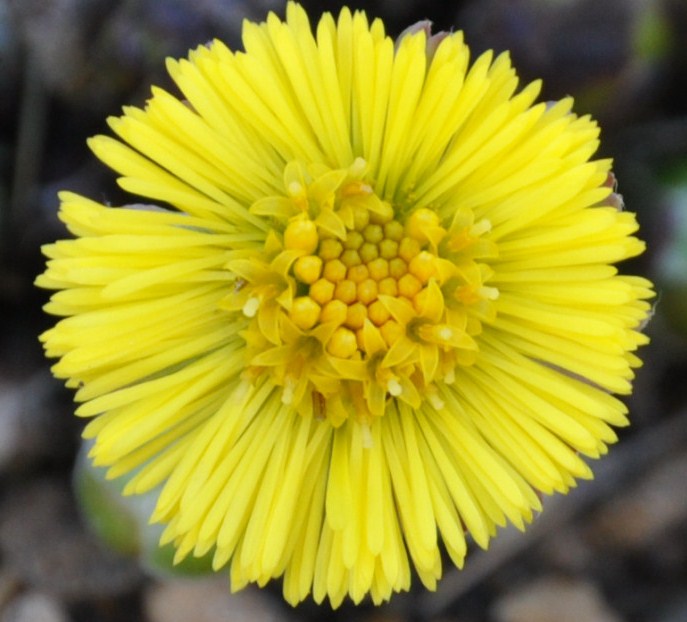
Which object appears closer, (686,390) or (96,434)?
(96,434)

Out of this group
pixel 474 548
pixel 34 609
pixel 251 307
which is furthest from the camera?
pixel 474 548

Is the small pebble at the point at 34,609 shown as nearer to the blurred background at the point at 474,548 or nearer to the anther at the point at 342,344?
the blurred background at the point at 474,548

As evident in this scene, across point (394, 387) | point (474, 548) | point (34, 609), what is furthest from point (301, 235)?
point (34, 609)

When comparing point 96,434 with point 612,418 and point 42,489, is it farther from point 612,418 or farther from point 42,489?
point 42,489

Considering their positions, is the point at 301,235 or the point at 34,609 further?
the point at 34,609

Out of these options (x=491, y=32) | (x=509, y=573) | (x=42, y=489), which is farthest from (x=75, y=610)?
(x=491, y=32)

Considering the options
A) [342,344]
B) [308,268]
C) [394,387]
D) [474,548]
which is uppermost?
[308,268]

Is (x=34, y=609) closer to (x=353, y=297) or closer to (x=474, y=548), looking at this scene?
(x=474, y=548)
